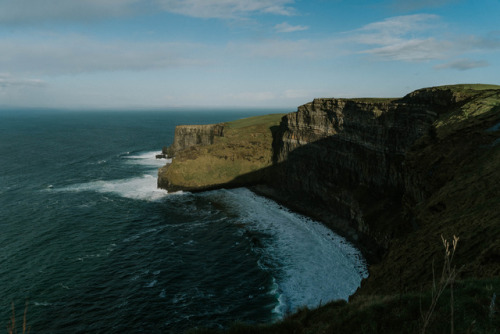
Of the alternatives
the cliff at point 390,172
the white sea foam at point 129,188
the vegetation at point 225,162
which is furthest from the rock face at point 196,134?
the white sea foam at point 129,188

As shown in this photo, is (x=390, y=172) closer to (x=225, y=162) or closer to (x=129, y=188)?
(x=225, y=162)

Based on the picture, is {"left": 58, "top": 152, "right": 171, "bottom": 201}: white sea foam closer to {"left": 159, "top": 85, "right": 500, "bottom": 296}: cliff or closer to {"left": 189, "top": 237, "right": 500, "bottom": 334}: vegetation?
{"left": 159, "top": 85, "right": 500, "bottom": 296}: cliff

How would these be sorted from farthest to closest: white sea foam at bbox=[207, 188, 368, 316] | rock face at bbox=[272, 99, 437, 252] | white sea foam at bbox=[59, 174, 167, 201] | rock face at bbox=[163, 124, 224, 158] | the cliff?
rock face at bbox=[163, 124, 224, 158], white sea foam at bbox=[59, 174, 167, 201], rock face at bbox=[272, 99, 437, 252], white sea foam at bbox=[207, 188, 368, 316], the cliff

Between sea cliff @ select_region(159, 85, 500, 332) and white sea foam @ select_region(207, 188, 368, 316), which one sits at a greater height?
sea cliff @ select_region(159, 85, 500, 332)

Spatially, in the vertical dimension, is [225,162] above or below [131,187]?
above

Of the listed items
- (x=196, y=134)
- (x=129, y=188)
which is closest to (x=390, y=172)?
(x=129, y=188)

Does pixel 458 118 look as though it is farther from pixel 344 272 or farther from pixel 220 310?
pixel 220 310

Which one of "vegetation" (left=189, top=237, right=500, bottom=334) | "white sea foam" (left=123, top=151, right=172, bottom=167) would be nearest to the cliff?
"vegetation" (left=189, top=237, right=500, bottom=334)
